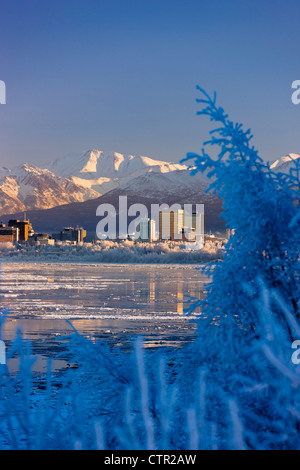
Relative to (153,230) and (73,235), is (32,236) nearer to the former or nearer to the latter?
(73,235)

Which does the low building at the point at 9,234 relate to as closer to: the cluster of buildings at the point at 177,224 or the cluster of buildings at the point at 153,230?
the cluster of buildings at the point at 153,230

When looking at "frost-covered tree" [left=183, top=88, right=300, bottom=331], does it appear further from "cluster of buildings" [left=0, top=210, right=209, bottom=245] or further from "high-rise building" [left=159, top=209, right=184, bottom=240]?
"high-rise building" [left=159, top=209, right=184, bottom=240]

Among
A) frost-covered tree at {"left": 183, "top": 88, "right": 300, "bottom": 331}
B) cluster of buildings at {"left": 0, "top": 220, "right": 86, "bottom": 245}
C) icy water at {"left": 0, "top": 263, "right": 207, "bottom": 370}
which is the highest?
cluster of buildings at {"left": 0, "top": 220, "right": 86, "bottom": 245}

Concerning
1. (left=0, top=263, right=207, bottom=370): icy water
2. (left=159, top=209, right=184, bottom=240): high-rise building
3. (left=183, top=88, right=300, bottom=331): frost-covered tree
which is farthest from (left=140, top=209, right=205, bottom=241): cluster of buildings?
(left=183, top=88, right=300, bottom=331): frost-covered tree

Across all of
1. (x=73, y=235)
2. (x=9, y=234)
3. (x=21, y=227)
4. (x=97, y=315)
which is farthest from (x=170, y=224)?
(x=97, y=315)

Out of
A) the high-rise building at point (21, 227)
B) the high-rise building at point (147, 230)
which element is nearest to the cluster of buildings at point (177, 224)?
the high-rise building at point (147, 230)

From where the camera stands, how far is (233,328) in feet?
9.43

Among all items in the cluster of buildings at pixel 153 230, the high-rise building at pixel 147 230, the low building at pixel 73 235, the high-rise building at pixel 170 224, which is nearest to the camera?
the high-rise building at pixel 147 230
